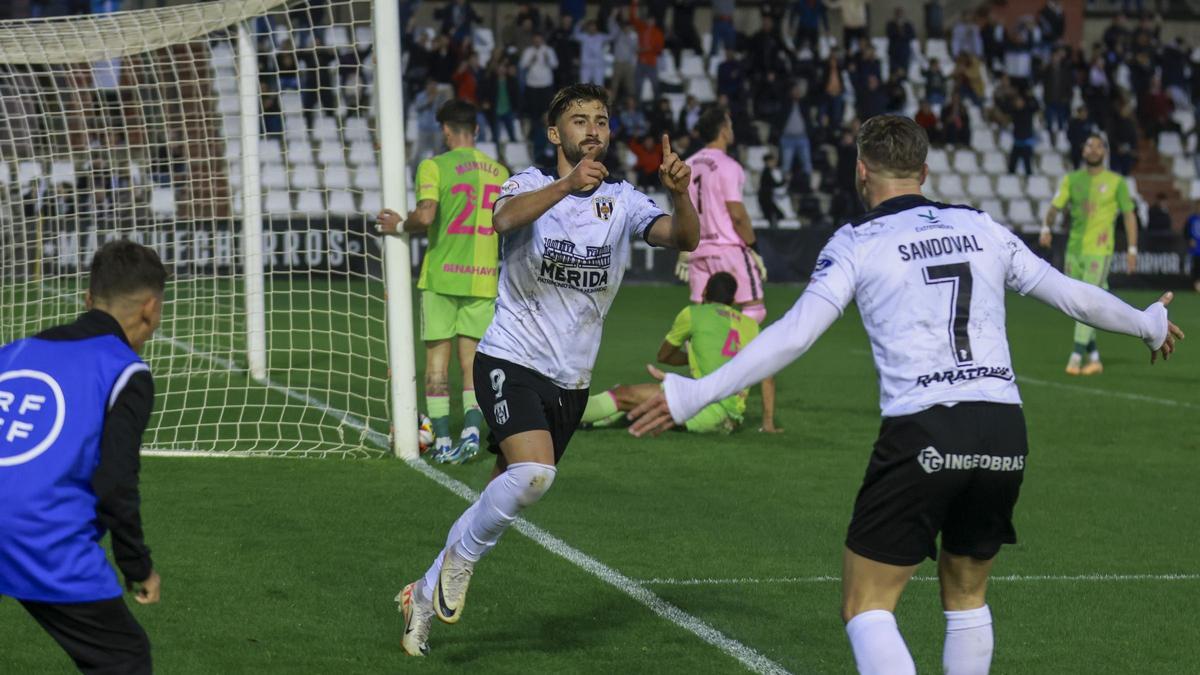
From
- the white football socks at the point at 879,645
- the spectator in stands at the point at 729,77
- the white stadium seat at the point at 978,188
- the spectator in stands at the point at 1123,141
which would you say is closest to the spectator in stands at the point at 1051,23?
the spectator in stands at the point at 1123,141

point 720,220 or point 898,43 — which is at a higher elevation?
point 898,43

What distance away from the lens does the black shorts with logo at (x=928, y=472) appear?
4188 mm

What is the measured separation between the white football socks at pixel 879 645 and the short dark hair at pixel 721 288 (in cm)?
721

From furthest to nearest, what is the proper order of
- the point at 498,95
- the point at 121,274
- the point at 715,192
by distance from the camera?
the point at 498,95 < the point at 715,192 < the point at 121,274

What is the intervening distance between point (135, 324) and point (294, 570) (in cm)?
312

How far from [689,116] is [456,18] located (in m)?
4.86

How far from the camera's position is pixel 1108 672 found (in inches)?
222

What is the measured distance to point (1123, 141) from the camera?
32250 millimetres

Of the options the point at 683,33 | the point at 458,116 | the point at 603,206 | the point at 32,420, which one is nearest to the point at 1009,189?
the point at 683,33

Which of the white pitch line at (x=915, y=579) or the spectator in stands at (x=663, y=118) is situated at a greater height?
the spectator in stands at (x=663, y=118)

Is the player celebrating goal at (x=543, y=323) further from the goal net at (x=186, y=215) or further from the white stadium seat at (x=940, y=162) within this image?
the white stadium seat at (x=940, y=162)

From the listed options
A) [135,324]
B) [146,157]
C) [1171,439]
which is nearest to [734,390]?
[135,324]

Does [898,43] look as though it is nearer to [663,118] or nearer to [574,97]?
[663,118]

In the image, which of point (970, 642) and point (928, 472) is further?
point (970, 642)
